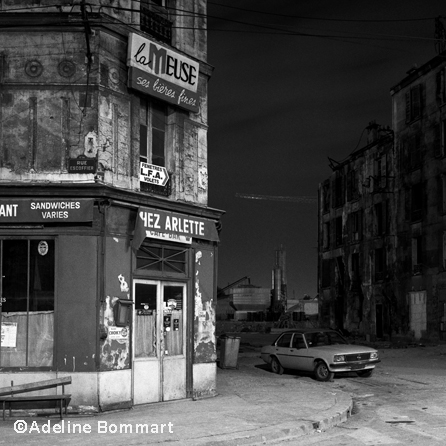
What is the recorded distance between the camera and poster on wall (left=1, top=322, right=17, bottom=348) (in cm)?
1395

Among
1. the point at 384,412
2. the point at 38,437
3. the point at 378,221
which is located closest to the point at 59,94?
the point at 38,437

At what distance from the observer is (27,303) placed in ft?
46.3

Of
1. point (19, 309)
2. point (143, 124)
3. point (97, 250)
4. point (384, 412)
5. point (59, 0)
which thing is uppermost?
point (59, 0)

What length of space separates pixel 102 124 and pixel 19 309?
3980mm

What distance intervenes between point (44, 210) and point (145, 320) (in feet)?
10.8

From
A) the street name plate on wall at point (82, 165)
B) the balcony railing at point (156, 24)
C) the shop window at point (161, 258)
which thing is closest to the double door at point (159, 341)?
the shop window at point (161, 258)

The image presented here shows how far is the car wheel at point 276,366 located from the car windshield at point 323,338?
55.5 inches

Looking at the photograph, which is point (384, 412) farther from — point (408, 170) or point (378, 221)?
point (378, 221)

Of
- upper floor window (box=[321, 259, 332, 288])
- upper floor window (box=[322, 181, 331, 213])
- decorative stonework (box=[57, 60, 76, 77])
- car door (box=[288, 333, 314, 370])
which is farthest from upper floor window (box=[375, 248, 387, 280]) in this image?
decorative stonework (box=[57, 60, 76, 77])

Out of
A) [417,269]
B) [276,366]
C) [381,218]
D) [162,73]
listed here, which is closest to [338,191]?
[381,218]

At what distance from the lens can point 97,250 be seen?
14102 millimetres

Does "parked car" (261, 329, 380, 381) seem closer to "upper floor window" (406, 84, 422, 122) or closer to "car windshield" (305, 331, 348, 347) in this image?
"car windshield" (305, 331, 348, 347)

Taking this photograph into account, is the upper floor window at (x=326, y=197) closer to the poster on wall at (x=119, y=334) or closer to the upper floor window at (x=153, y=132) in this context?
the upper floor window at (x=153, y=132)

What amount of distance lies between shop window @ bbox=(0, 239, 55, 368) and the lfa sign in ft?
8.43
